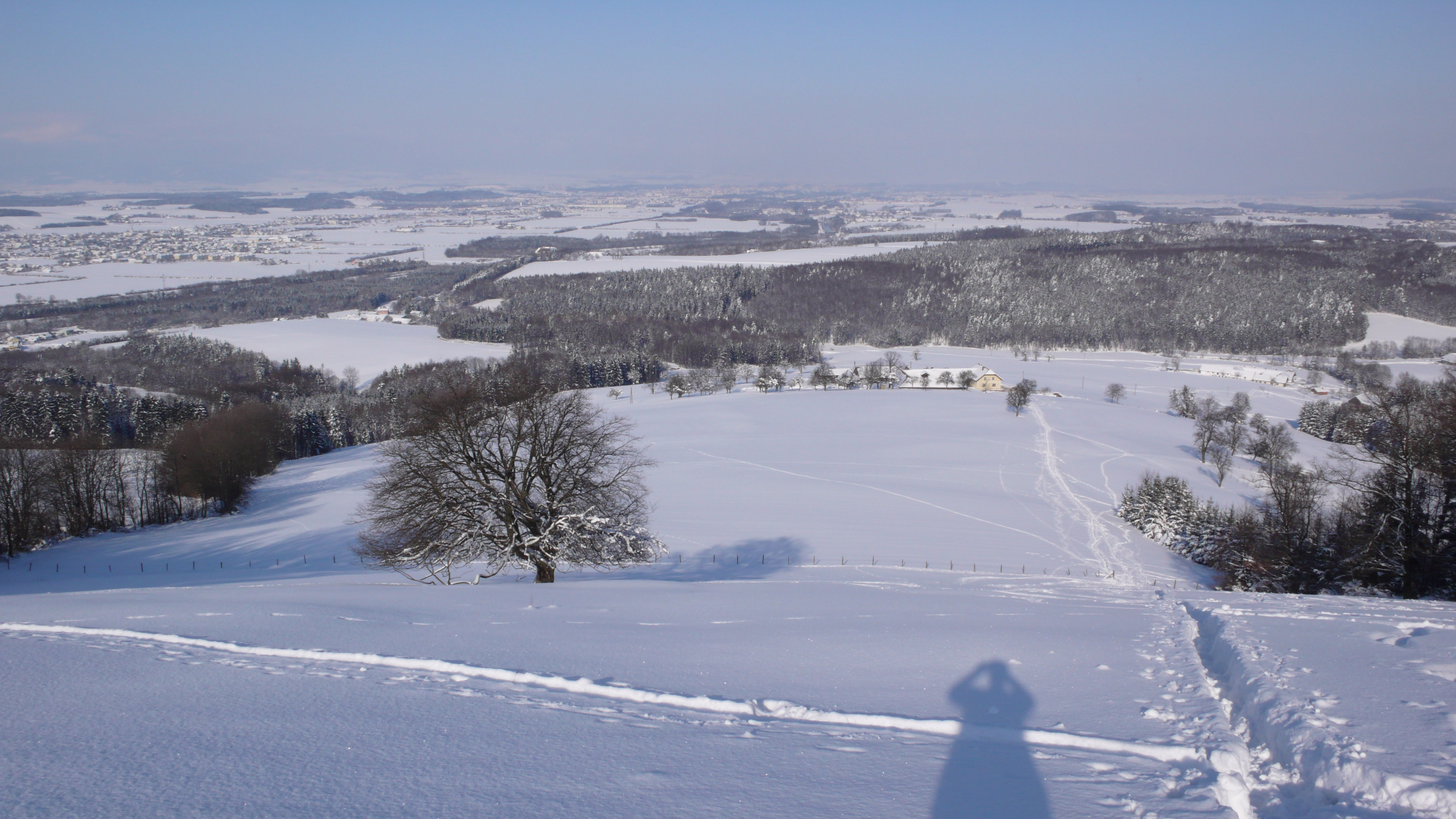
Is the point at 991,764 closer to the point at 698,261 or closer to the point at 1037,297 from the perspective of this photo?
the point at 1037,297

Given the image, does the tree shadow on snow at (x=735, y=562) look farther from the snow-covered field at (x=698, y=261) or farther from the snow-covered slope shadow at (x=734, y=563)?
the snow-covered field at (x=698, y=261)

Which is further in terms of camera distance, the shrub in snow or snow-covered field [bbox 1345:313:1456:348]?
snow-covered field [bbox 1345:313:1456:348]

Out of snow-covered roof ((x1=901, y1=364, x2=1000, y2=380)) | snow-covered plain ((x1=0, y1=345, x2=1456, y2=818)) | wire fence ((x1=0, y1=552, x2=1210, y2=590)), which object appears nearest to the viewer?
snow-covered plain ((x1=0, y1=345, x2=1456, y2=818))

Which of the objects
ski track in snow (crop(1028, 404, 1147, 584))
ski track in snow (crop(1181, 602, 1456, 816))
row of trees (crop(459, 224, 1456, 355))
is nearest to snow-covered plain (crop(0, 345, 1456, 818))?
ski track in snow (crop(1181, 602, 1456, 816))

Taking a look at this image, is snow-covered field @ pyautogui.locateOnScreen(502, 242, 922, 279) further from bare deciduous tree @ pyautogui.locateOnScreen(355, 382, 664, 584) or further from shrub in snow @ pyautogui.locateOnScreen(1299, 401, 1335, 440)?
bare deciduous tree @ pyautogui.locateOnScreen(355, 382, 664, 584)

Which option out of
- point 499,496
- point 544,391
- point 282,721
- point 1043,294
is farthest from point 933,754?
point 1043,294

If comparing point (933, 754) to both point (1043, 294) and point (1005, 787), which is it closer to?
point (1005, 787)
